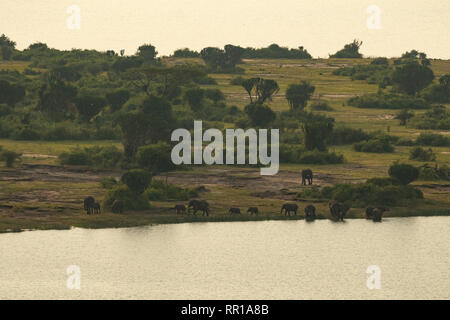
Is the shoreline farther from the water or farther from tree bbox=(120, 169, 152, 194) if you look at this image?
tree bbox=(120, 169, 152, 194)

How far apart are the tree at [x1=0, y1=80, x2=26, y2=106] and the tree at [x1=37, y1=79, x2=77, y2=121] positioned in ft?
17.1

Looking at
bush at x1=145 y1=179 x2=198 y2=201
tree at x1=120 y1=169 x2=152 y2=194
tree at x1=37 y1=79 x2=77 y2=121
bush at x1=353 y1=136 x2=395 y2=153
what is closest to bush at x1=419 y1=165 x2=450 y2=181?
bush at x1=353 y1=136 x2=395 y2=153

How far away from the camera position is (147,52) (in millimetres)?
177625

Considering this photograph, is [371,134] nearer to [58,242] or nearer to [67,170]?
[67,170]

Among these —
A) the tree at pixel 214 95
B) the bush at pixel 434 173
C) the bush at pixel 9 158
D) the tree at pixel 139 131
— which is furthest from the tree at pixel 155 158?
the tree at pixel 214 95

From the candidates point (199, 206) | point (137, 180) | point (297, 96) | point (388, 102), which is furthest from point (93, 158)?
point (388, 102)

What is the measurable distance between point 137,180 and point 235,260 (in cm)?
1298

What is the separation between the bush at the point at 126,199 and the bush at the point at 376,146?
33.6 m

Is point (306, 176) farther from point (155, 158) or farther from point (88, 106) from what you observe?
point (88, 106)

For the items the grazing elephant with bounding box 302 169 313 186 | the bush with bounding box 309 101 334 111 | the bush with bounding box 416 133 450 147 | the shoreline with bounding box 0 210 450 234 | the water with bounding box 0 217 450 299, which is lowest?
the water with bounding box 0 217 450 299

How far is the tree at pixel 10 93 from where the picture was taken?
4392 inches

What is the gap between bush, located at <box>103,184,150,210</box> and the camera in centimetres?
5378

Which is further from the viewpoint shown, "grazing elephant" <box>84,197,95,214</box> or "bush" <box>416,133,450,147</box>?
"bush" <box>416,133,450,147</box>

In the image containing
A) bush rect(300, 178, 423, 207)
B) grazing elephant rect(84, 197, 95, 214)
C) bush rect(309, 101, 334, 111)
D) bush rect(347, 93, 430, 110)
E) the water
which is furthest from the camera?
bush rect(347, 93, 430, 110)
